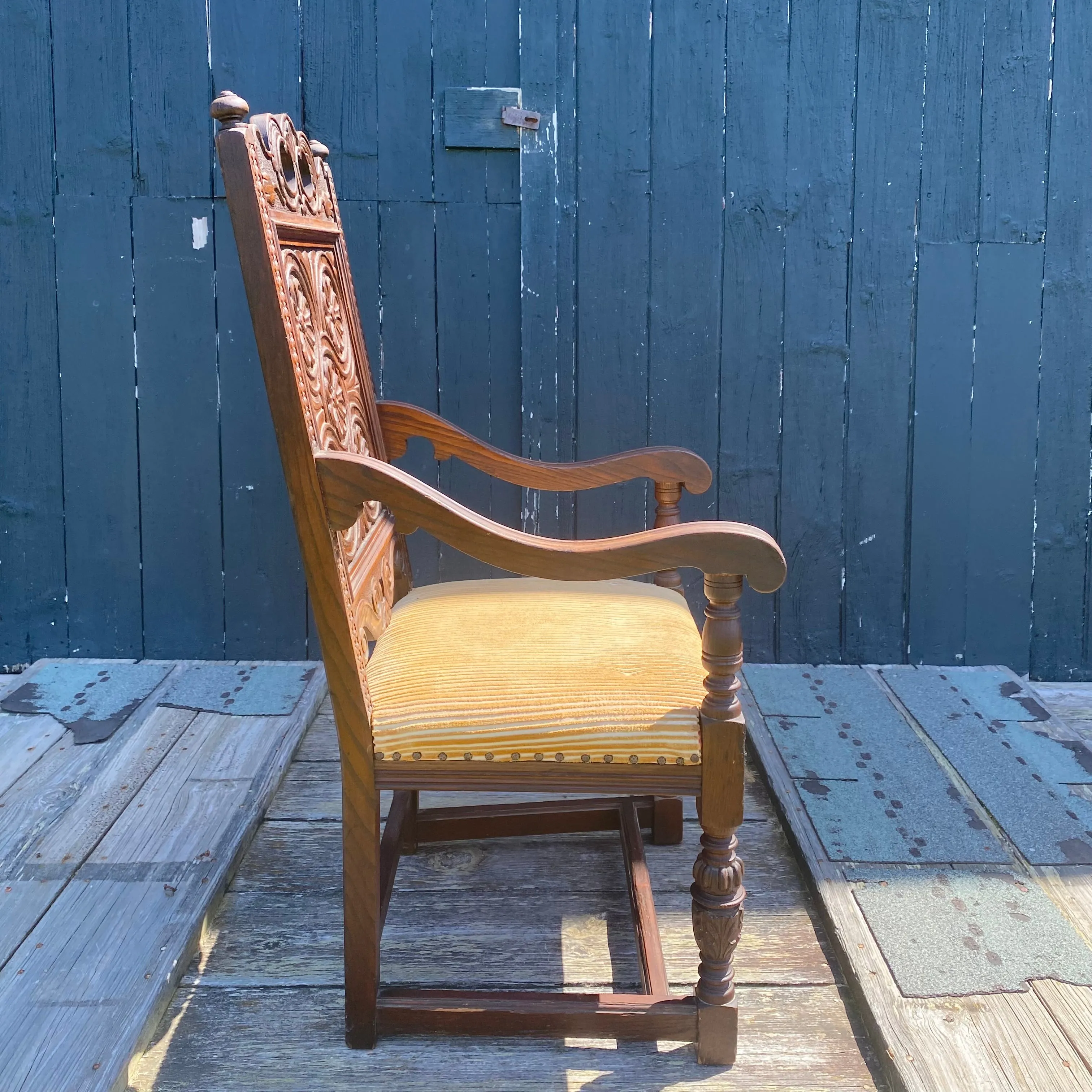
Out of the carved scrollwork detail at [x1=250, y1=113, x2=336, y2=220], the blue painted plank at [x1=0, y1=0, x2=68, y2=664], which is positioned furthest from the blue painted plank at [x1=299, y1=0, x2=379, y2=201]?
the carved scrollwork detail at [x1=250, y1=113, x2=336, y2=220]

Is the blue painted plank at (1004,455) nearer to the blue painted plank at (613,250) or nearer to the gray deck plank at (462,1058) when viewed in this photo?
the blue painted plank at (613,250)

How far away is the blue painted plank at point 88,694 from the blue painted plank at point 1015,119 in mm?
2422

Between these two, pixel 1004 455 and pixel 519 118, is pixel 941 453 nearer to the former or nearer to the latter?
pixel 1004 455

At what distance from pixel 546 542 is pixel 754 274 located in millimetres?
1653

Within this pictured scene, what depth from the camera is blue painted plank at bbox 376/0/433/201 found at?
2.68 metres

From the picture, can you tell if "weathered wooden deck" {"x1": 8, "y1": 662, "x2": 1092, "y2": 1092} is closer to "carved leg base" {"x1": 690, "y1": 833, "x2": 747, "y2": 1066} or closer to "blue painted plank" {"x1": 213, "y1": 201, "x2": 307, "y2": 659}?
"carved leg base" {"x1": 690, "y1": 833, "x2": 747, "y2": 1066}

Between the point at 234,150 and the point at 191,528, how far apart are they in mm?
1748

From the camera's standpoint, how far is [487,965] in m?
1.68

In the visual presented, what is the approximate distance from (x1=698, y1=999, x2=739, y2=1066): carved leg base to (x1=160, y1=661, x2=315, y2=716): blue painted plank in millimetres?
1423

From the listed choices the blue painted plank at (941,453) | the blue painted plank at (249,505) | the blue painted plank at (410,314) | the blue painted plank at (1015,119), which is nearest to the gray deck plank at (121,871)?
the blue painted plank at (249,505)

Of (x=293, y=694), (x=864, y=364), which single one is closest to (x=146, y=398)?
(x=293, y=694)

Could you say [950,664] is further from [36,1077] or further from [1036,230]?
[36,1077]

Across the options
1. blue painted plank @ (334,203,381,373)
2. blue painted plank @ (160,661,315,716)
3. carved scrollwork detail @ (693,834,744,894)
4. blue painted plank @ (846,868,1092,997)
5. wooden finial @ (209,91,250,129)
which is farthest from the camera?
blue painted plank @ (334,203,381,373)

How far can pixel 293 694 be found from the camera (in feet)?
8.91
